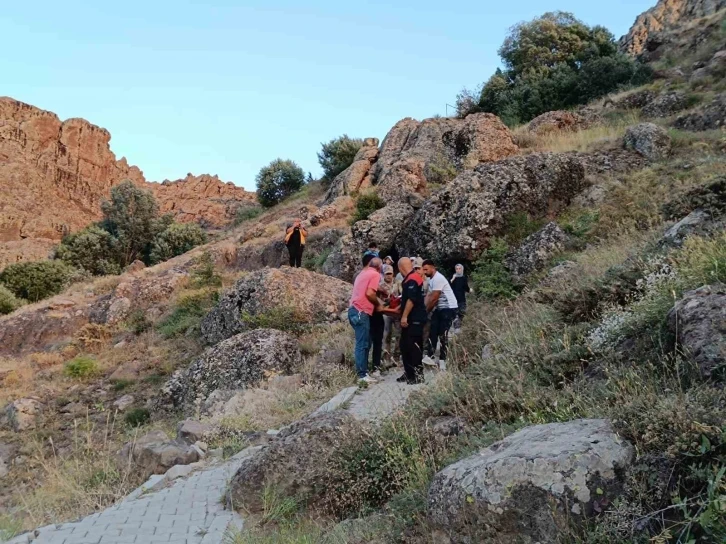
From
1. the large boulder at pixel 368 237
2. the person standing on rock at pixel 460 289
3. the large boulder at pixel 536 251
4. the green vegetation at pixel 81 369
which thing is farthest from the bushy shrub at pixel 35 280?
the large boulder at pixel 536 251

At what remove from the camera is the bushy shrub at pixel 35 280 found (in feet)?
84.6

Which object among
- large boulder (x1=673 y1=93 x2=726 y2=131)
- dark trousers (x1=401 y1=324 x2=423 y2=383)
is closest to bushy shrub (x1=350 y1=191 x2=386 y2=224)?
large boulder (x1=673 y1=93 x2=726 y2=131)

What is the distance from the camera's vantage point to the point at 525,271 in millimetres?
11461

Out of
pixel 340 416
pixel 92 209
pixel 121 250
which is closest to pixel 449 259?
pixel 340 416

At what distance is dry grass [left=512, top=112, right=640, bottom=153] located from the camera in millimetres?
17297

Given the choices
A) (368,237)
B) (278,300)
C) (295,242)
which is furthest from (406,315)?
(295,242)

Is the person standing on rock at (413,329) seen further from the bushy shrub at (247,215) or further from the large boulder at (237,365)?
the bushy shrub at (247,215)

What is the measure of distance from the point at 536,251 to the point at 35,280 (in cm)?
2256

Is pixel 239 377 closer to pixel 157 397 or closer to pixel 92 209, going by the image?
pixel 157 397

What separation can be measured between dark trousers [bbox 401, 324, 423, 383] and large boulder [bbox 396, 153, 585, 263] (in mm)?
5155

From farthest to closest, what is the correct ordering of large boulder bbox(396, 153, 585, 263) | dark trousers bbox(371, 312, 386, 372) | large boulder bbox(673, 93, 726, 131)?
large boulder bbox(673, 93, 726, 131), large boulder bbox(396, 153, 585, 263), dark trousers bbox(371, 312, 386, 372)

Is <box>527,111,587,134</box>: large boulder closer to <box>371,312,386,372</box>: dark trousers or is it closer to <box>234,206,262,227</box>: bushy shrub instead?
<box>371,312,386,372</box>: dark trousers

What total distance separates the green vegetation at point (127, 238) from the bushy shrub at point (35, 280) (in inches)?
132

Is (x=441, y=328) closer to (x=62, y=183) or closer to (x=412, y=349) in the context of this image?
(x=412, y=349)
